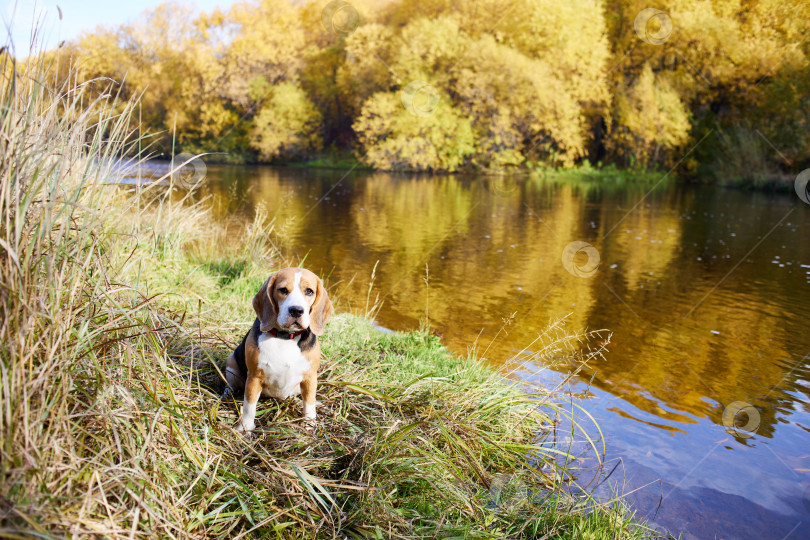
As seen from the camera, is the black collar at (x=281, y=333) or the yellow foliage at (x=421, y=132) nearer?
the black collar at (x=281, y=333)

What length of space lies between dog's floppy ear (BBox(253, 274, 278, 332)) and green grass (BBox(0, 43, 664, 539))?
42 centimetres

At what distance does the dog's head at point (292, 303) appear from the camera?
2.88m

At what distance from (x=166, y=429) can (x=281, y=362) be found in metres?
0.67

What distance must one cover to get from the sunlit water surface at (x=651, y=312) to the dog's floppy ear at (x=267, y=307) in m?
1.07

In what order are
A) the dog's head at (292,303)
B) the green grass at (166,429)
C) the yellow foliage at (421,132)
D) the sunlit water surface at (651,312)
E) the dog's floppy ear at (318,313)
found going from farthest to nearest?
the yellow foliage at (421,132) → the sunlit water surface at (651,312) → the dog's floppy ear at (318,313) → the dog's head at (292,303) → the green grass at (166,429)

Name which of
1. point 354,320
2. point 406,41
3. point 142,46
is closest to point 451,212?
point 354,320

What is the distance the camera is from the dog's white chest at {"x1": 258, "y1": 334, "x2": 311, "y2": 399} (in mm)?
2947

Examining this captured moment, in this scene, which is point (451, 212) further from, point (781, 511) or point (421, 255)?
point (781, 511)

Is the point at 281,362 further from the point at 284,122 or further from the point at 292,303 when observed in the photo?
the point at 284,122

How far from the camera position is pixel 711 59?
28.9 meters

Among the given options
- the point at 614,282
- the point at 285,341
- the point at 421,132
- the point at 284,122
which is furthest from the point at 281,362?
the point at 284,122

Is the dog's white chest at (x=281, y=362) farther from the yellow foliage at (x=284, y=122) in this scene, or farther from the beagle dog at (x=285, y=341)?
the yellow foliage at (x=284, y=122)

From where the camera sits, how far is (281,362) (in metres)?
2.95

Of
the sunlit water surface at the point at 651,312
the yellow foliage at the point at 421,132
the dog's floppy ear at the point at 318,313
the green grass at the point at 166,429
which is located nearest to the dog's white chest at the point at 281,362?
the dog's floppy ear at the point at 318,313
